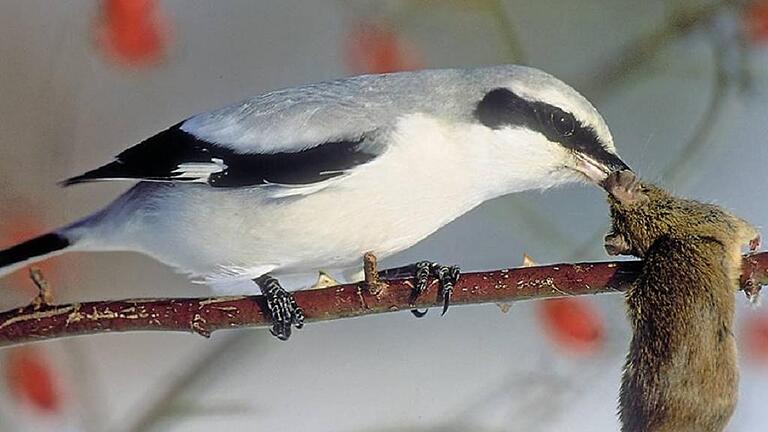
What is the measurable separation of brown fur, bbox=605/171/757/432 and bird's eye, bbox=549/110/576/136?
0.13 meters

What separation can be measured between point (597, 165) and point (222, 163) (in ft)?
0.98

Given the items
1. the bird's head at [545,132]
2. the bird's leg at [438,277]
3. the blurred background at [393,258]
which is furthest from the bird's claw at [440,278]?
the blurred background at [393,258]

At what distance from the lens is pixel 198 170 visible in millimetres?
694

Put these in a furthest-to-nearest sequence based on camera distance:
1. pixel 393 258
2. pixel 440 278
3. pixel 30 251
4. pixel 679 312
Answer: pixel 393 258
pixel 30 251
pixel 440 278
pixel 679 312

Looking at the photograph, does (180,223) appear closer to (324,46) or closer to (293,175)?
(293,175)

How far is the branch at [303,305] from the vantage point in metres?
0.57

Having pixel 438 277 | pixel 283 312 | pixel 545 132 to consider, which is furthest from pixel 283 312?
pixel 545 132

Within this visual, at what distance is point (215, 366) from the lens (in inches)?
35.5

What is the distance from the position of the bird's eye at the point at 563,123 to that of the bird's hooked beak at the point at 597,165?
2 centimetres

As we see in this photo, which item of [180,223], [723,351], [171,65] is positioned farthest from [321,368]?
[723,351]

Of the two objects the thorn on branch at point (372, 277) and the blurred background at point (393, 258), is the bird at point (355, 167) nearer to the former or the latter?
the thorn on branch at point (372, 277)

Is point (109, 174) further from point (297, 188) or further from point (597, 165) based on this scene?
point (597, 165)

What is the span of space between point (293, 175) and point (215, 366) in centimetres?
33

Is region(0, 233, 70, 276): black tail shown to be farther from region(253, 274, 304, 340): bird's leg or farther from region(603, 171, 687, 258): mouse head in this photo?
region(603, 171, 687, 258): mouse head
